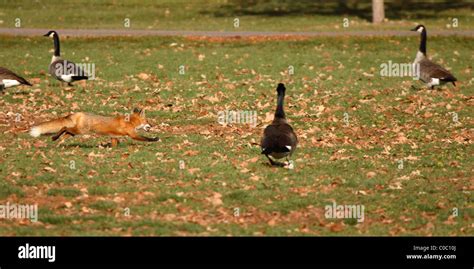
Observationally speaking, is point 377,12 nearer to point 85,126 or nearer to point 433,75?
point 433,75

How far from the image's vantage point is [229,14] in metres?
51.1

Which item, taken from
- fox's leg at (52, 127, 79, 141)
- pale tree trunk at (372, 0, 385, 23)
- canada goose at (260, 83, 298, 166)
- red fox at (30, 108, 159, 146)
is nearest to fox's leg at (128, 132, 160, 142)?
red fox at (30, 108, 159, 146)

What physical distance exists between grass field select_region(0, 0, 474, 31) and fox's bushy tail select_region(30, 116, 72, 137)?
26.7 meters

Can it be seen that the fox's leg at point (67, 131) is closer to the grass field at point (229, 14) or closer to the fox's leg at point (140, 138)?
the fox's leg at point (140, 138)

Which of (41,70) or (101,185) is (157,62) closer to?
(41,70)

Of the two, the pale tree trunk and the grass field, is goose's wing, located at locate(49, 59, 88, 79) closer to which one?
the grass field

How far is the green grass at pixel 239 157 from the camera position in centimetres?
1336

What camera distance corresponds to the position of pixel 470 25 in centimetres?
4491

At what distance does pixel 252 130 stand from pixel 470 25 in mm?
26761

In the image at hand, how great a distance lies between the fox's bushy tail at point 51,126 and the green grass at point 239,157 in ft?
1.33

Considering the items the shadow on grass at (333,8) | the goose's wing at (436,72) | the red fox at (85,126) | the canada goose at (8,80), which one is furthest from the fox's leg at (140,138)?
the shadow on grass at (333,8)

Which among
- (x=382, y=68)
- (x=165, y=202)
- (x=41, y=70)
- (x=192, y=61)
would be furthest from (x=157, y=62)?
(x=165, y=202)

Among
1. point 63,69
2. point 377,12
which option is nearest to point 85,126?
point 63,69

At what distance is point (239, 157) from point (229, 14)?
112ft
